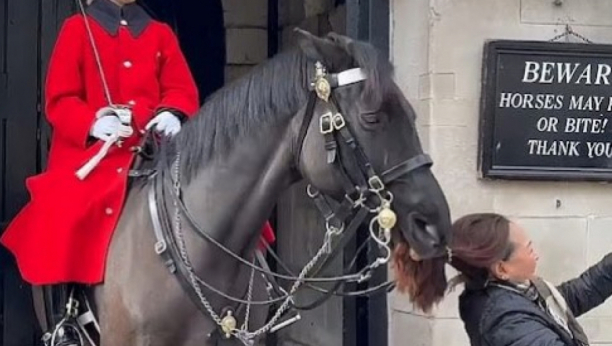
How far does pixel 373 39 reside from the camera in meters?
5.24

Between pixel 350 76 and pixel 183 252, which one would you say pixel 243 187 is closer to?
pixel 183 252

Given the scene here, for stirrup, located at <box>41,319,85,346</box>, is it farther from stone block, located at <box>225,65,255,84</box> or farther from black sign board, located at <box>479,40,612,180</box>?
stone block, located at <box>225,65,255,84</box>

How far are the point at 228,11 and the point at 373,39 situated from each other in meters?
1.75

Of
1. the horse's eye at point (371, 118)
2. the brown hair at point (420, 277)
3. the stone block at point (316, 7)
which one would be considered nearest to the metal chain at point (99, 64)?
the horse's eye at point (371, 118)

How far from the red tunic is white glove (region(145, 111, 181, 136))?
0.26ft

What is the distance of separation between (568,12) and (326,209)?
2.08 metres

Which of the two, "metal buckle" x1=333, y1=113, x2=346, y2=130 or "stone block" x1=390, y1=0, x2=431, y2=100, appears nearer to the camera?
"metal buckle" x1=333, y1=113, x2=346, y2=130

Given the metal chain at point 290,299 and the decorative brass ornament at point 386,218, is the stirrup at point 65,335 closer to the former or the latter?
the metal chain at point 290,299

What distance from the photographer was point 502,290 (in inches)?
142

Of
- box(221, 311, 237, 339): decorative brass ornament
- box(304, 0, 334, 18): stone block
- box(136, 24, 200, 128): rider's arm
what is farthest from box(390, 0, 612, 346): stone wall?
box(221, 311, 237, 339): decorative brass ornament

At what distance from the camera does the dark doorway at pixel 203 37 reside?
6801mm

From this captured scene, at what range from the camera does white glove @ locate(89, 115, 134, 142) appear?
4027 millimetres

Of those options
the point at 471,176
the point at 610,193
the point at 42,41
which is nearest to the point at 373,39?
the point at 471,176

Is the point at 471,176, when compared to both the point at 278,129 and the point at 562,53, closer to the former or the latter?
the point at 562,53
